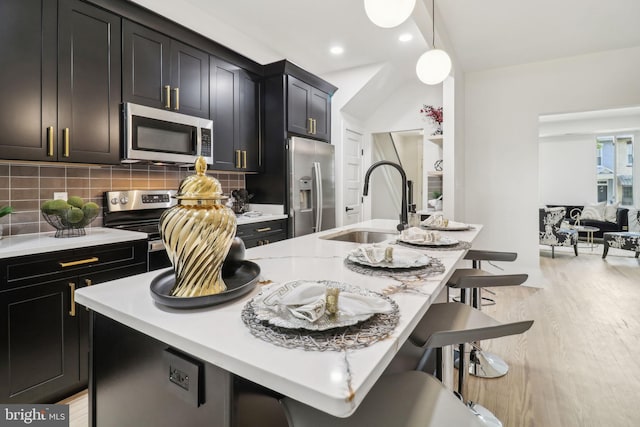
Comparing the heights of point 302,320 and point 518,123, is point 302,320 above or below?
below

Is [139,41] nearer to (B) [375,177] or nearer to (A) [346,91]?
(A) [346,91]

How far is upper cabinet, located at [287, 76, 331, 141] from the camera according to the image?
3520mm

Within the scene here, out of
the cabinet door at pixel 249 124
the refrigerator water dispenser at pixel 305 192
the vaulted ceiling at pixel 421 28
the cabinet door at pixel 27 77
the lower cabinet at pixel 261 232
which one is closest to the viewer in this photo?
the cabinet door at pixel 27 77

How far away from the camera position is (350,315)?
66 cm

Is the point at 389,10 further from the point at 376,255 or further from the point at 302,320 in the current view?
the point at 302,320

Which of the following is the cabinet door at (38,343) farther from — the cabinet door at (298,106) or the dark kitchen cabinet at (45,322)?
the cabinet door at (298,106)

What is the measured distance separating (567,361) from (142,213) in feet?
10.8

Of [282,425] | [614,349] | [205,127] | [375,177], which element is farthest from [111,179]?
[375,177]

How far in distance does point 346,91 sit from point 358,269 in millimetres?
3757

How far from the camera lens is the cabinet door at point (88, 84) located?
1978 millimetres

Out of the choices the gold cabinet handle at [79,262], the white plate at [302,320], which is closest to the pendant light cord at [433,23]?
the white plate at [302,320]

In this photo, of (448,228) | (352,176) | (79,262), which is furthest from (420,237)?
(352,176)

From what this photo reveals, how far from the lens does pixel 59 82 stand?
76.9 inches

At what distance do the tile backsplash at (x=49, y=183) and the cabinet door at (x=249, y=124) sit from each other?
0.89 meters
